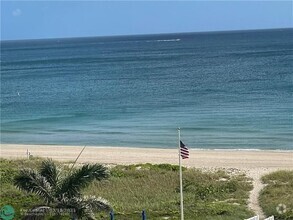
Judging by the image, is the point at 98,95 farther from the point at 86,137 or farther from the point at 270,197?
the point at 270,197

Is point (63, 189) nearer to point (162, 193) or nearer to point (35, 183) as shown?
point (35, 183)

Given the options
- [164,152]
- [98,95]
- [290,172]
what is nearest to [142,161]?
[164,152]

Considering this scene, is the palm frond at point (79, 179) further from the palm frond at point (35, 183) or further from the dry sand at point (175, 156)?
the dry sand at point (175, 156)

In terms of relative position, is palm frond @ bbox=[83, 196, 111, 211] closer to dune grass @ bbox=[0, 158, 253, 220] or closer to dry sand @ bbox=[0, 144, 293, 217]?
dune grass @ bbox=[0, 158, 253, 220]

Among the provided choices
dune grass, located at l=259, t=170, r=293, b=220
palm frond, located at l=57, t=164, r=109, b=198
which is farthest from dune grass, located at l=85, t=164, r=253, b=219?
palm frond, located at l=57, t=164, r=109, b=198

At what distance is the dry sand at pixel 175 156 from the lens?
31.6 meters

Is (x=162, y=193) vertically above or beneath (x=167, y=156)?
beneath

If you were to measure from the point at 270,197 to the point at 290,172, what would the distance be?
4.85m

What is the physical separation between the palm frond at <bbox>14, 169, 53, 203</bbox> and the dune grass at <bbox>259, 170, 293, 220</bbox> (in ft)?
25.8

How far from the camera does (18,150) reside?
133 feet

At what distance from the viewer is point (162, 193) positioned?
23875mm

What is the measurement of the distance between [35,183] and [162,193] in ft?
30.5

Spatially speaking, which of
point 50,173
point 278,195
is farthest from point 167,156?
point 50,173

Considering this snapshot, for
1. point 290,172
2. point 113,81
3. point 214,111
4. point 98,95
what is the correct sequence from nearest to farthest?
point 290,172
point 214,111
point 98,95
point 113,81
